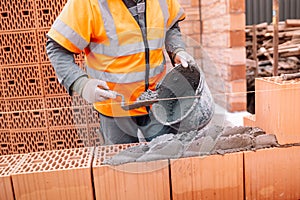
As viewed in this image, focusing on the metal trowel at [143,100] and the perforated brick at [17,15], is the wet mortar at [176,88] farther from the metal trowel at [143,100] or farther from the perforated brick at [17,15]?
the perforated brick at [17,15]

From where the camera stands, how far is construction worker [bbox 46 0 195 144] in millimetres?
1733

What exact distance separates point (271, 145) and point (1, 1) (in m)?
2.86

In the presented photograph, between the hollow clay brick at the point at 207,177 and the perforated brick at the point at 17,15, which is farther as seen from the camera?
the perforated brick at the point at 17,15

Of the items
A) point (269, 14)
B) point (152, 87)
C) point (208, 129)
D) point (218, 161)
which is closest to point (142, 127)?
point (152, 87)

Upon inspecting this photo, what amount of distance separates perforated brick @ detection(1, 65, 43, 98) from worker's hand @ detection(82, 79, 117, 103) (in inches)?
71.5

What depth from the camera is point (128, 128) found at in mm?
1923

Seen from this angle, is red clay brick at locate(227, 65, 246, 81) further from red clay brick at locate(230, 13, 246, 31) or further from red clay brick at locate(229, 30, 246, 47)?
red clay brick at locate(230, 13, 246, 31)

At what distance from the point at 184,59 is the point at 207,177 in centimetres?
64

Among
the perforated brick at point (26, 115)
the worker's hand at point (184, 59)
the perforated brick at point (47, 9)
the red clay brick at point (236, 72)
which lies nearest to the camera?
the worker's hand at point (184, 59)

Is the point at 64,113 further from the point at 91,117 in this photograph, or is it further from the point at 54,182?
the point at 54,182

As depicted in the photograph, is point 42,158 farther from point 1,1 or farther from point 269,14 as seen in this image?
point 269,14

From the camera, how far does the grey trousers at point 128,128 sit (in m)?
1.90

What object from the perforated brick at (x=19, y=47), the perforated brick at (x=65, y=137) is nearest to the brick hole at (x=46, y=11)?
the perforated brick at (x=19, y=47)

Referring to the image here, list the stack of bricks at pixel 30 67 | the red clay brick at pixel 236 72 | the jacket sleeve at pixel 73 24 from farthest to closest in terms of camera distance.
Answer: the red clay brick at pixel 236 72 < the stack of bricks at pixel 30 67 < the jacket sleeve at pixel 73 24
